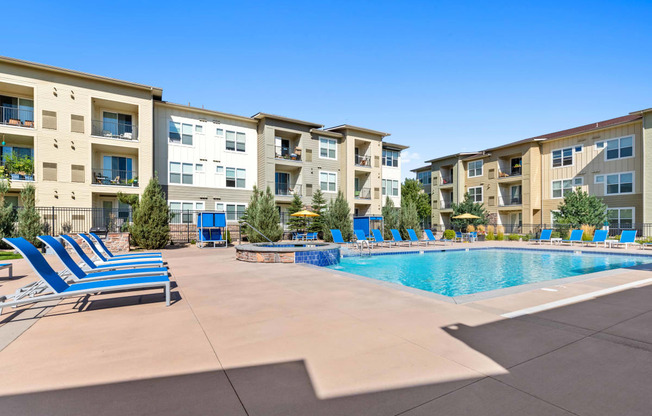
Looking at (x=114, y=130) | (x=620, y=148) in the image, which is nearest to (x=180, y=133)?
(x=114, y=130)

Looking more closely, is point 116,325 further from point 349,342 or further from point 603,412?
point 603,412

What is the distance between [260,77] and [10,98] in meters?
15.8

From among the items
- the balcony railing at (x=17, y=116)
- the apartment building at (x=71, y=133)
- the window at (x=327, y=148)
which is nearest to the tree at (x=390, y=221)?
the window at (x=327, y=148)

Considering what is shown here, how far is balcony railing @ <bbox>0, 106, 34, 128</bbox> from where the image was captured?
19453mm

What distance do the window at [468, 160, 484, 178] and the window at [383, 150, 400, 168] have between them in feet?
31.1

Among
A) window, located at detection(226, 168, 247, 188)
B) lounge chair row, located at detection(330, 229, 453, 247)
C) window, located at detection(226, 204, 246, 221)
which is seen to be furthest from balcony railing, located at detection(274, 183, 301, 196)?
lounge chair row, located at detection(330, 229, 453, 247)

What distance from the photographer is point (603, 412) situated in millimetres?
2312

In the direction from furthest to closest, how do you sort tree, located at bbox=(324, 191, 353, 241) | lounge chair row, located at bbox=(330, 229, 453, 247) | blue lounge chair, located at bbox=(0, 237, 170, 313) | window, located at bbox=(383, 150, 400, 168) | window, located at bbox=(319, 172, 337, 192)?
window, located at bbox=(383, 150, 400, 168) < window, located at bbox=(319, 172, 337, 192) < tree, located at bbox=(324, 191, 353, 241) < lounge chair row, located at bbox=(330, 229, 453, 247) < blue lounge chair, located at bbox=(0, 237, 170, 313)

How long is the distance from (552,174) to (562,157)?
5.58 ft

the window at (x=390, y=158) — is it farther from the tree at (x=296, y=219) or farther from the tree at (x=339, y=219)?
the tree at (x=339, y=219)

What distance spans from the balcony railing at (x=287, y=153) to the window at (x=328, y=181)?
107 inches

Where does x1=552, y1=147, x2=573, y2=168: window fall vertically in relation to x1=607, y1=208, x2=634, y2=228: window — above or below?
above

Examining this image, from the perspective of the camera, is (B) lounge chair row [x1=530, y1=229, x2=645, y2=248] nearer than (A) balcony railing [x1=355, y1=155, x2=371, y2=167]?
Yes

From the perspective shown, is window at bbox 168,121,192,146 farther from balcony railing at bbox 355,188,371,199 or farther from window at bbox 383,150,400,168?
window at bbox 383,150,400,168
